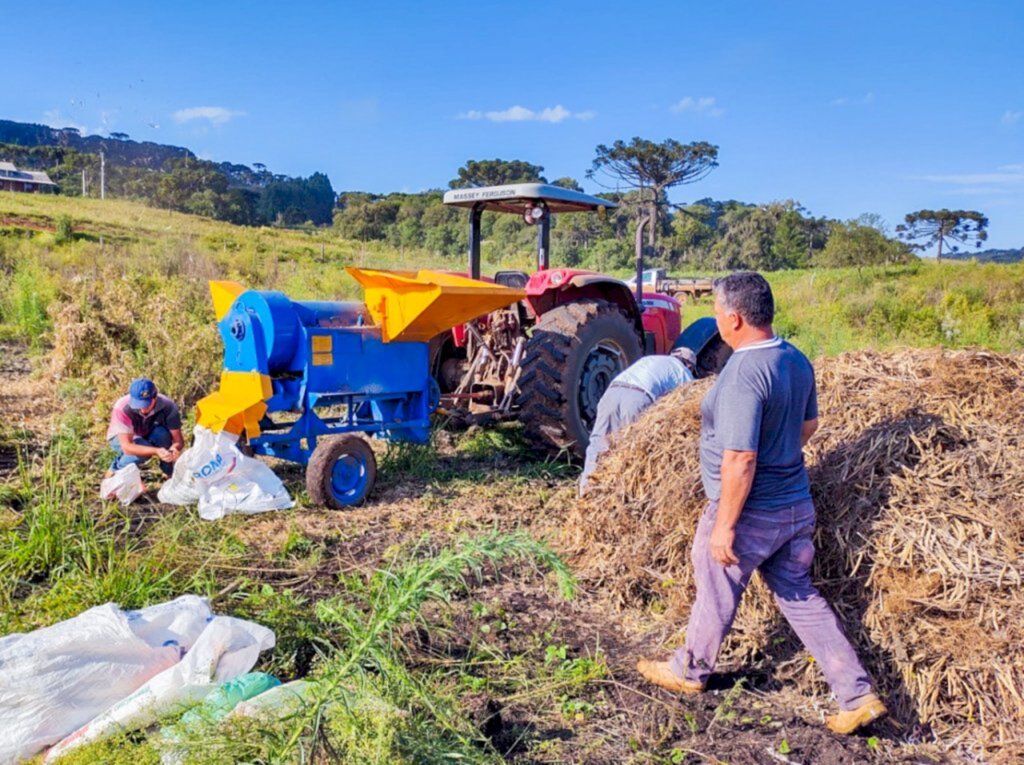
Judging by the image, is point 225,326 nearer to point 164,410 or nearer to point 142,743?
point 164,410

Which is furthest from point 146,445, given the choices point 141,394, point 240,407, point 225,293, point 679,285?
point 679,285

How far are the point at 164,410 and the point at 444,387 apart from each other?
2.21 metres

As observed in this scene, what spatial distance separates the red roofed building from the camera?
5374 cm

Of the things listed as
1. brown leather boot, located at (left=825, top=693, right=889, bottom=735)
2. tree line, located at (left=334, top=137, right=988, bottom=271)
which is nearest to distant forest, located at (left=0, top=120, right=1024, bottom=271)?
tree line, located at (left=334, top=137, right=988, bottom=271)

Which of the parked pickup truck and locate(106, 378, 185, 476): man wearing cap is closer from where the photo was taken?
locate(106, 378, 185, 476): man wearing cap

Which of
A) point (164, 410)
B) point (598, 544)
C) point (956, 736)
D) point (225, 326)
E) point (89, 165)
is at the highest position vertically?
point (89, 165)

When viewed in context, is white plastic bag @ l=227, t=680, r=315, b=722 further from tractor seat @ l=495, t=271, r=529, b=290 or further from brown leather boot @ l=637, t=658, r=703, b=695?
tractor seat @ l=495, t=271, r=529, b=290

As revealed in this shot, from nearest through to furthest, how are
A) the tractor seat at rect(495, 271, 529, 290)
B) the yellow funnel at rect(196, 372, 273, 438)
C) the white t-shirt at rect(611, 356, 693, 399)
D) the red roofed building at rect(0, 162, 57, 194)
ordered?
the white t-shirt at rect(611, 356, 693, 399)
the yellow funnel at rect(196, 372, 273, 438)
the tractor seat at rect(495, 271, 529, 290)
the red roofed building at rect(0, 162, 57, 194)

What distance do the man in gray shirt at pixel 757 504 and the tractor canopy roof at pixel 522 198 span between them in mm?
3578

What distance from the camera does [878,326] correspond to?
49.6 ft

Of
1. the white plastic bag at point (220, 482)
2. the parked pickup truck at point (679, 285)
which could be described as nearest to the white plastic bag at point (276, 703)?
the white plastic bag at point (220, 482)

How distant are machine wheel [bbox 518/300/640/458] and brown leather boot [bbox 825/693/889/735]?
329 cm

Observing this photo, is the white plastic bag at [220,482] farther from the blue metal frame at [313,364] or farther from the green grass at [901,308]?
the green grass at [901,308]

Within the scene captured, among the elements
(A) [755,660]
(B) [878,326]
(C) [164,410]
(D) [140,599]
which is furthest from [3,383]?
(B) [878,326]
